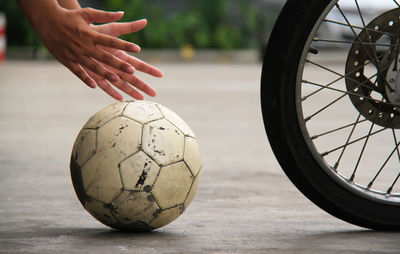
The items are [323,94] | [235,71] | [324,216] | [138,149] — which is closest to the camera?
[138,149]

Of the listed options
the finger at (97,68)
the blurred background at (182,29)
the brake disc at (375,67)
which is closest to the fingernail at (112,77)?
the finger at (97,68)

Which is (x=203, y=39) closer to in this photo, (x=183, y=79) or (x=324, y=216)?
(x=183, y=79)

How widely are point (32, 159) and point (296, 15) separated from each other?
A: 3.03 metres

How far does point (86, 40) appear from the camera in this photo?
3705 mm

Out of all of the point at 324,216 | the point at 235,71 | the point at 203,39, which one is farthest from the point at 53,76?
the point at 324,216

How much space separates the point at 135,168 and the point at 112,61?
0.45m

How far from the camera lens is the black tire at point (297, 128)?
3.76m

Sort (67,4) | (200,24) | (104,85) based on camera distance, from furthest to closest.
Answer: (200,24) < (67,4) < (104,85)

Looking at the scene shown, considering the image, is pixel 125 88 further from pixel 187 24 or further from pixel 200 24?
pixel 200 24

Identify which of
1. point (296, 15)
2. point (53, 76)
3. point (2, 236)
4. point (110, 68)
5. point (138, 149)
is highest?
point (296, 15)

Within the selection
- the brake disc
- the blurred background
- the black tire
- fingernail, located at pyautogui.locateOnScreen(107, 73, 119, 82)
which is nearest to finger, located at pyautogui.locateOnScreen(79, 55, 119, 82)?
fingernail, located at pyautogui.locateOnScreen(107, 73, 119, 82)

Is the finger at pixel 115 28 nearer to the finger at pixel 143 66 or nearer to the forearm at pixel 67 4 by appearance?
the finger at pixel 143 66

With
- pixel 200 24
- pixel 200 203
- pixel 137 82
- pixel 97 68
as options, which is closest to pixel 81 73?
pixel 97 68

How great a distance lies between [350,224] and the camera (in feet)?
13.4
